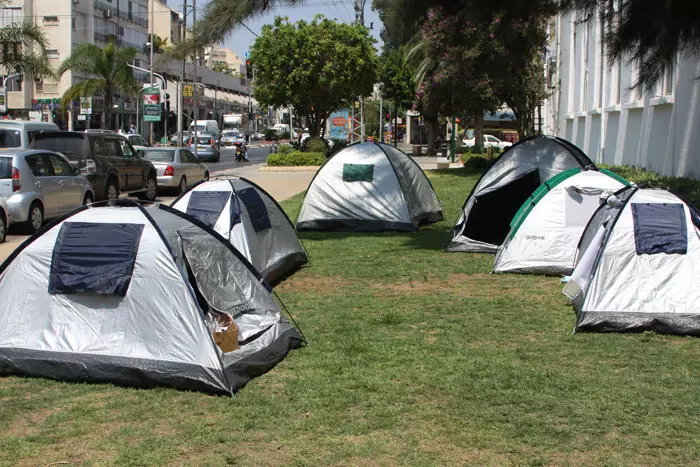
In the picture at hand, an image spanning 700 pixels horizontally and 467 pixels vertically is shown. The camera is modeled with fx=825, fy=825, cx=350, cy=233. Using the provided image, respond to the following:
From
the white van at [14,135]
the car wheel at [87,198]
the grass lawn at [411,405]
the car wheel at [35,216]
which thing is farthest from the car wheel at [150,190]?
the grass lawn at [411,405]

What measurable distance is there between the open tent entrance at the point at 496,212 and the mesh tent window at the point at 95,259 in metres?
7.92

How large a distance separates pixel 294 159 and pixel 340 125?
13.7 metres

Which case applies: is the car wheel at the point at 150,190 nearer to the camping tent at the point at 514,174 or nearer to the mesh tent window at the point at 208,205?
the camping tent at the point at 514,174

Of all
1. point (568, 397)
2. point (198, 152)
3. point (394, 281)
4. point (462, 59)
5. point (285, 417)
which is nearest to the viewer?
point (285, 417)

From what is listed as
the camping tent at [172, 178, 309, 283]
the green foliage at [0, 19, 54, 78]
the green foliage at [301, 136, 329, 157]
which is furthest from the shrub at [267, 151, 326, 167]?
the camping tent at [172, 178, 309, 283]

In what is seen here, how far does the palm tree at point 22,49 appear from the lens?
1081 inches

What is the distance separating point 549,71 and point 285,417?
3720 cm

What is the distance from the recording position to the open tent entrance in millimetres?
13820

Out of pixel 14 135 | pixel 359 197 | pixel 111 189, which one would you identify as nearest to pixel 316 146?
pixel 111 189

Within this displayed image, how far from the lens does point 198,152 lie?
4497 centimetres

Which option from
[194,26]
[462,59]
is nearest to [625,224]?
[194,26]

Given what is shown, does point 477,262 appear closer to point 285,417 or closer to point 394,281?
point 394,281

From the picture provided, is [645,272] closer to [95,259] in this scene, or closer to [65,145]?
[95,259]

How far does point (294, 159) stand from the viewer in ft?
117
